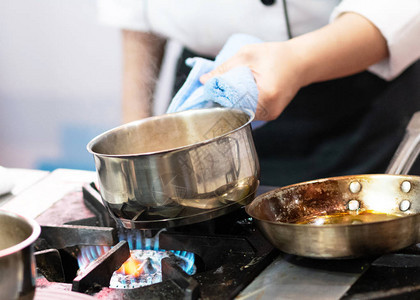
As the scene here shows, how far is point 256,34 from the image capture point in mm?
1341

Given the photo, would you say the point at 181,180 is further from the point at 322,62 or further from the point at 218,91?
the point at 322,62

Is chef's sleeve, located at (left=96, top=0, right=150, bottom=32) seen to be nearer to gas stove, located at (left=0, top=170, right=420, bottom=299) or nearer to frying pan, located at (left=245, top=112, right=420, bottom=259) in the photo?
gas stove, located at (left=0, top=170, right=420, bottom=299)

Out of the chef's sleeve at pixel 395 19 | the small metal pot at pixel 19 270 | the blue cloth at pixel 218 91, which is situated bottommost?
the small metal pot at pixel 19 270

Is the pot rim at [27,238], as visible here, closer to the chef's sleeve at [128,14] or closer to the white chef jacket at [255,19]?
the white chef jacket at [255,19]

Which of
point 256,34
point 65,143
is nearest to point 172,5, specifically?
point 256,34

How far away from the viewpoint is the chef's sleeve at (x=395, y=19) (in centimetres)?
110

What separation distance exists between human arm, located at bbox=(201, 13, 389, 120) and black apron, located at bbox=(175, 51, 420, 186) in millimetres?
155

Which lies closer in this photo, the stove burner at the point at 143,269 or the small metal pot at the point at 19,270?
the small metal pot at the point at 19,270

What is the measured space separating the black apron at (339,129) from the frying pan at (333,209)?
0.64 metres

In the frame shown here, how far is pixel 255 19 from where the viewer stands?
1315 mm

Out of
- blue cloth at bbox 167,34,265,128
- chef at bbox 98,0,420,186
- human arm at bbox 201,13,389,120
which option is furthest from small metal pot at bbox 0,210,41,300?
chef at bbox 98,0,420,186

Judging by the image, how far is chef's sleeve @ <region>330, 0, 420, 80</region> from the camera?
110 cm

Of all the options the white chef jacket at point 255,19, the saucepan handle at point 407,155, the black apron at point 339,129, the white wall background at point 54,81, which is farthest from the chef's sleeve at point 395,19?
the white wall background at point 54,81

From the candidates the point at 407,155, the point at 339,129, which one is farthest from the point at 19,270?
the point at 339,129
